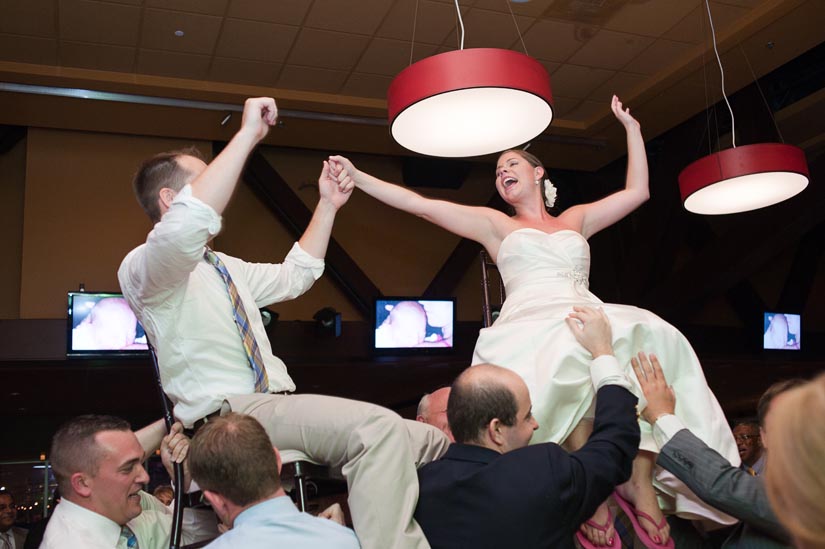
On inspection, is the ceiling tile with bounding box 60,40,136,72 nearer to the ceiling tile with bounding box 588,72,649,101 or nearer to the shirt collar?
the ceiling tile with bounding box 588,72,649,101

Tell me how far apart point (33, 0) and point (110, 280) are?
3174 mm

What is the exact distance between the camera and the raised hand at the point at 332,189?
2951mm

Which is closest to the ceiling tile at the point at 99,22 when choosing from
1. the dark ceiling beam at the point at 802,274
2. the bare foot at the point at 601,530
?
the bare foot at the point at 601,530

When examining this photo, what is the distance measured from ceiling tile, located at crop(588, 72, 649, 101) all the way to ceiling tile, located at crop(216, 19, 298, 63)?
2.97m

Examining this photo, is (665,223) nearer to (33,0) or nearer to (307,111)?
(307,111)

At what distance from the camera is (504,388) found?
2.26 m

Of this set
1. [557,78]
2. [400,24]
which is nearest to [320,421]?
[400,24]

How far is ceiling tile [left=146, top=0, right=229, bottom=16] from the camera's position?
20.5 feet

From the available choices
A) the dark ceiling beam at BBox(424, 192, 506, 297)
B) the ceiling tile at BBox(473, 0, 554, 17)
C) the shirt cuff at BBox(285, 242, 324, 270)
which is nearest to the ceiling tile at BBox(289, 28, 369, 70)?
the ceiling tile at BBox(473, 0, 554, 17)

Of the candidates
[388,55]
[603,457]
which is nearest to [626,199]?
[603,457]

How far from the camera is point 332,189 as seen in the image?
117 inches

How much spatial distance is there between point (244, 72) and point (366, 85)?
1113 mm

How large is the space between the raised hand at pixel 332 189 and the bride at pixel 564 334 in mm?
21

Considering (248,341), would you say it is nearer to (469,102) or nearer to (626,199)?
(469,102)
